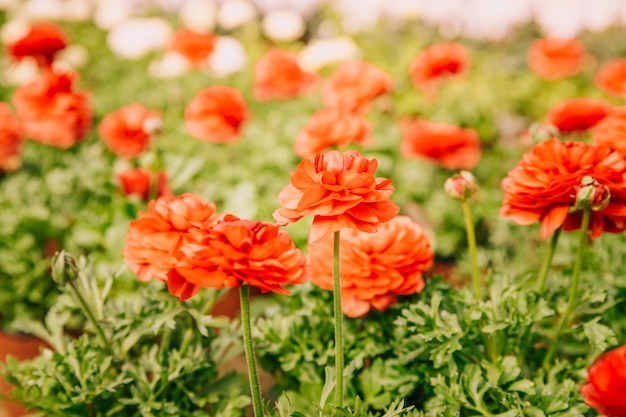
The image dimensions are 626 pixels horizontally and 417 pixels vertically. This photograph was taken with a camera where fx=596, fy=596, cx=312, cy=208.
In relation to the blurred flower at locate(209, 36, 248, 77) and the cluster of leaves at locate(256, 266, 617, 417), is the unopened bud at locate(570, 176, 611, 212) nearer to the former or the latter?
the cluster of leaves at locate(256, 266, 617, 417)

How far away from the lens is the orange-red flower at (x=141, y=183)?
182 cm

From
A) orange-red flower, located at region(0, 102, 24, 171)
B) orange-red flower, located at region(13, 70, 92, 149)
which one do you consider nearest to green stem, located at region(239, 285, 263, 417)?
orange-red flower, located at region(13, 70, 92, 149)

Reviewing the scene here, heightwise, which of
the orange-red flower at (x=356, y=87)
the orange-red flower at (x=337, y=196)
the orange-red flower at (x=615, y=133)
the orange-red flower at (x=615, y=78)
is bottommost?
the orange-red flower at (x=615, y=78)

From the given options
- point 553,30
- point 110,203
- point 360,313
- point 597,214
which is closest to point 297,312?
point 360,313

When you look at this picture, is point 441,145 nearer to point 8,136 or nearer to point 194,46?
point 194,46

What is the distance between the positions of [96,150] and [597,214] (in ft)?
6.45

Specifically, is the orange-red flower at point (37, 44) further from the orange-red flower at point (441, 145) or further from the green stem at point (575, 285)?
the green stem at point (575, 285)

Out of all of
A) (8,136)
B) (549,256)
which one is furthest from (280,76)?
(549,256)

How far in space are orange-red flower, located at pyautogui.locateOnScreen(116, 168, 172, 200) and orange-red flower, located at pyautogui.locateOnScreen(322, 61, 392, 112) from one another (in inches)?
26.6

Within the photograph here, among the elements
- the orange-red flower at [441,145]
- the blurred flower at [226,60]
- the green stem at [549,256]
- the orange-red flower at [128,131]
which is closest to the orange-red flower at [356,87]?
the orange-red flower at [441,145]

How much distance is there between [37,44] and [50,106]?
386 mm

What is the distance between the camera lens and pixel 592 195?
923 millimetres

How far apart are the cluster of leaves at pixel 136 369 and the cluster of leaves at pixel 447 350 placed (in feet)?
0.40

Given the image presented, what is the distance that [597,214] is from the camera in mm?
1017
